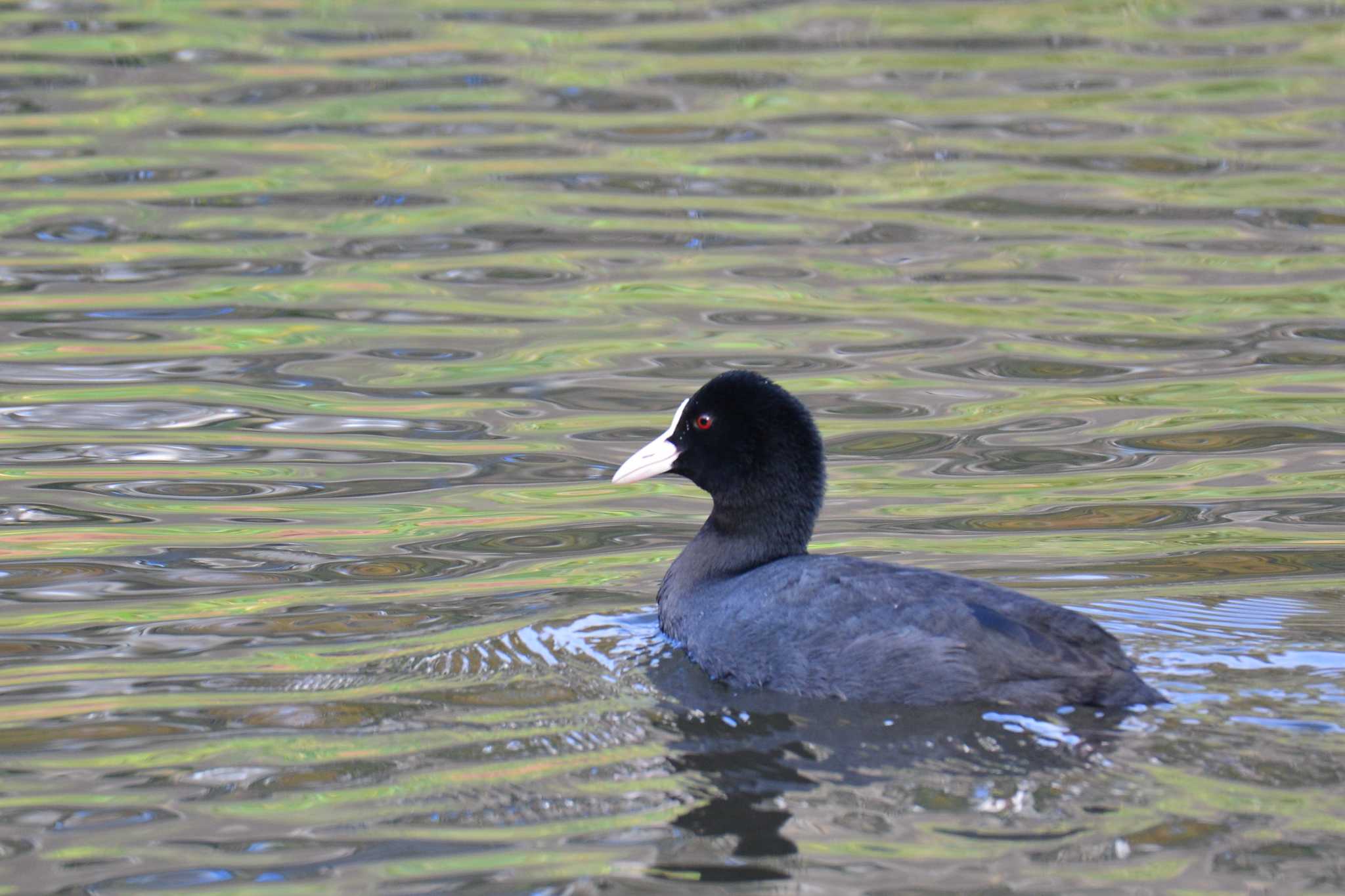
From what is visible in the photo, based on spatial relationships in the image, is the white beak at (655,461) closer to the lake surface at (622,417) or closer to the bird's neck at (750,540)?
the bird's neck at (750,540)

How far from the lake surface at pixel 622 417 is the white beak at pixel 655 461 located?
449 millimetres

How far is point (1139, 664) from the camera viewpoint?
6.30 m

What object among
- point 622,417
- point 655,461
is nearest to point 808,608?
point 655,461

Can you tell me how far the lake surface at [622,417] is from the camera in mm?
5316

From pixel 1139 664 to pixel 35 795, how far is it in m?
3.37

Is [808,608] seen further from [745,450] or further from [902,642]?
[745,450]

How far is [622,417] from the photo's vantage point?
9789mm

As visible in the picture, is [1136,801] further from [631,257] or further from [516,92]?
[516,92]

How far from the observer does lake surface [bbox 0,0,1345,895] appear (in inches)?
209

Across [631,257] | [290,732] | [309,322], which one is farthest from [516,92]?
[290,732]

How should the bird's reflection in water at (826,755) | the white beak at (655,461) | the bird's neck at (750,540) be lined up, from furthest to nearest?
the white beak at (655,461) → the bird's neck at (750,540) → the bird's reflection in water at (826,755)

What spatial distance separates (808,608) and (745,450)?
41.0 inches

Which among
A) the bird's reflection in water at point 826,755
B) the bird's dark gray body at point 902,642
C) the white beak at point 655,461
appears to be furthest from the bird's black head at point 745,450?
the bird's reflection in water at point 826,755

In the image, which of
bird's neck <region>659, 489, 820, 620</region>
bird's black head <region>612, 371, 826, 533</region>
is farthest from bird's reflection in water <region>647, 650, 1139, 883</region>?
bird's black head <region>612, 371, 826, 533</region>
